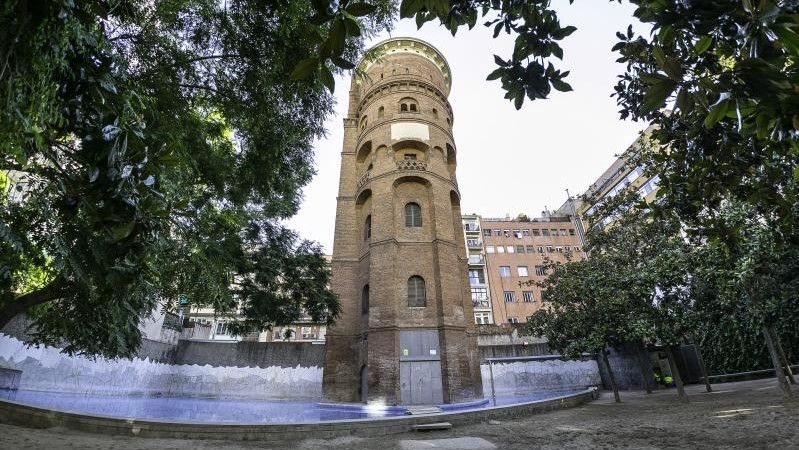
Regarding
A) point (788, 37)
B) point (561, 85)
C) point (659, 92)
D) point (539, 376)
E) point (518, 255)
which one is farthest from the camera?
point (518, 255)

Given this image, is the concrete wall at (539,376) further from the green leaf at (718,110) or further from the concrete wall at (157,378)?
the green leaf at (718,110)

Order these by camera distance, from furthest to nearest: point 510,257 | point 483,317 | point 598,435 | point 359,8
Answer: point 510,257 → point 483,317 → point 598,435 → point 359,8

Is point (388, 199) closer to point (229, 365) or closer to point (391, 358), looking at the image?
point (391, 358)

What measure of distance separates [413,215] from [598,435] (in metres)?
15.2

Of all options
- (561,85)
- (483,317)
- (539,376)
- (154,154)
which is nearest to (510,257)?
(483,317)

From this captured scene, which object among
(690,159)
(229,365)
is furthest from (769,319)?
(229,365)

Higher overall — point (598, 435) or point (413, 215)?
point (413, 215)

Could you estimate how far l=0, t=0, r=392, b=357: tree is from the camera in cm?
214

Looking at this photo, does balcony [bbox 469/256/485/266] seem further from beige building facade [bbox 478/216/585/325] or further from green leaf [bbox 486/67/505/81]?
green leaf [bbox 486/67/505/81]

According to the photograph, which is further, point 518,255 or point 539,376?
point 518,255

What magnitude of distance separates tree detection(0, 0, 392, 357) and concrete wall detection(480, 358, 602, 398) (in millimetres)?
14391

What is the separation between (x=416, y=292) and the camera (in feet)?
65.9

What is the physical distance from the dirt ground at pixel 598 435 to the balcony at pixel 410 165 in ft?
48.5

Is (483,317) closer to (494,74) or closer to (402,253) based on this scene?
(402,253)
